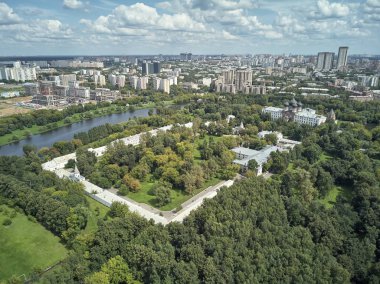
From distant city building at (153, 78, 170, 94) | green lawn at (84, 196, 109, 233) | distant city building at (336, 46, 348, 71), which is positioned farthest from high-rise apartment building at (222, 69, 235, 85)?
distant city building at (336, 46, 348, 71)

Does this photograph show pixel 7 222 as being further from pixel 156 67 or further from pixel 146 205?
pixel 156 67

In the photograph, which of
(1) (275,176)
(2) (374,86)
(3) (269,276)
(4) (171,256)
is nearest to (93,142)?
(1) (275,176)

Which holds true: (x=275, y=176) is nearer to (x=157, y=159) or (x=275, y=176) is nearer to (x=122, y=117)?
(x=157, y=159)

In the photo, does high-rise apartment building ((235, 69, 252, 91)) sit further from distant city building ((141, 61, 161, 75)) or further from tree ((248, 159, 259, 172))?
tree ((248, 159, 259, 172))

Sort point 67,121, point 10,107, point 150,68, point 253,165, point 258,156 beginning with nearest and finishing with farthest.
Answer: point 253,165 < point 258,156 < point 67,121 < point 10,107 < point 150,68

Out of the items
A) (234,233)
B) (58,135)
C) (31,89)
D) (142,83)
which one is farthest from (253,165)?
(31,89)

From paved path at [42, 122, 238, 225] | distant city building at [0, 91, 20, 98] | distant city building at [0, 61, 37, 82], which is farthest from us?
distant city building at [0, 61, 37, 82]
